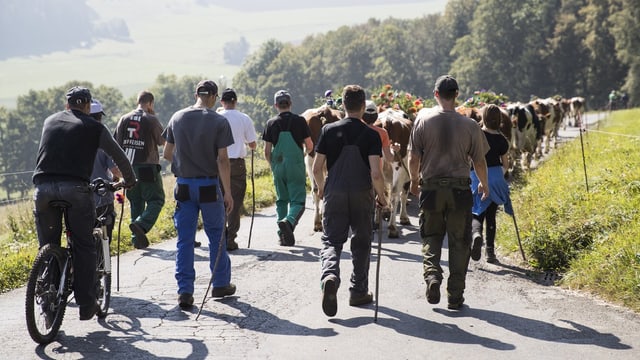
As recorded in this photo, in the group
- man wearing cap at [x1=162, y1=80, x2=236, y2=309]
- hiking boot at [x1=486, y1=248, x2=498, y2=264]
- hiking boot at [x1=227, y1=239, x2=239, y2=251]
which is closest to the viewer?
man wearing cap at [x1=162, y1=80, x2=236, y2=309]

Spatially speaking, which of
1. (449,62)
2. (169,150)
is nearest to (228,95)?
(169,150)

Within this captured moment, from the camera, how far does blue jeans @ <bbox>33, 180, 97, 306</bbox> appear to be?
6.85 m

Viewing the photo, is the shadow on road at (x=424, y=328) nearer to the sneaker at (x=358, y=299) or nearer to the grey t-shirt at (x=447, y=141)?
the sneaker at (x=358, y=299)

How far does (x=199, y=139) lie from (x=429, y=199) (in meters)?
2.27

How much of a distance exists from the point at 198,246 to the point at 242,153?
1.56 meters

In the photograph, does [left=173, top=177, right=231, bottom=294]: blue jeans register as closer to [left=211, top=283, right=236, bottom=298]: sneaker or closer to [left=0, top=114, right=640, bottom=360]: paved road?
[left=211, top=283, right=236, bottom=298]: sneaker

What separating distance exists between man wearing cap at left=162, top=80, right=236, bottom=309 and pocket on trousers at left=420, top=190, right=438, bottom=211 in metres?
1.85

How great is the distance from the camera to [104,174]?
31.5ft

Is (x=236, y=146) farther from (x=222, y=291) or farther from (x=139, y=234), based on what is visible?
(x=222, y=291)

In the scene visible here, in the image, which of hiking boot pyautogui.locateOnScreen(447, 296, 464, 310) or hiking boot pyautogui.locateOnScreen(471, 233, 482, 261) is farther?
hiking boot pyautogui.locateOnScreen(471, 233, 482, 261)

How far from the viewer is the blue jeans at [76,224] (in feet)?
22.5

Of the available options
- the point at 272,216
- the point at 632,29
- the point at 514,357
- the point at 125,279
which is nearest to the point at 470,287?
the point at 514,357

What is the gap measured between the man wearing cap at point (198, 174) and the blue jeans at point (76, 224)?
107cm

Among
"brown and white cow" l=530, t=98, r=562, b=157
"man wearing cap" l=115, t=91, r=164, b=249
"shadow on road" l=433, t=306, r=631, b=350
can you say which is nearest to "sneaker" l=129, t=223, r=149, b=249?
"man wearing cap" l=115, t=91, r=164, b=249
